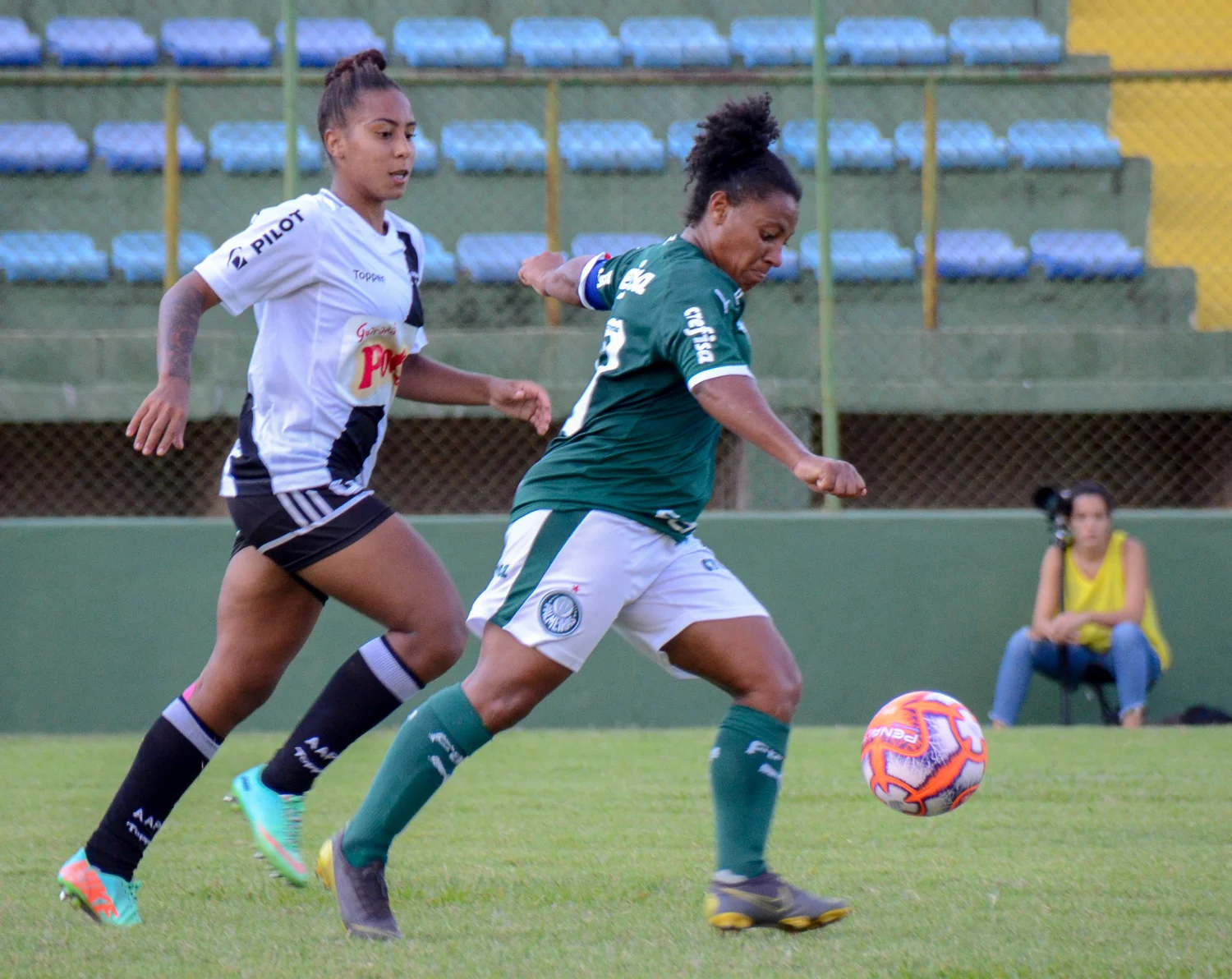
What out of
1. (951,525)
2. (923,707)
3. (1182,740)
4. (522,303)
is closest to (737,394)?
(923,707)

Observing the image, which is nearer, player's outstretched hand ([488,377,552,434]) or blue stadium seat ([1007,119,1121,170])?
player's outstretched hand ([488,377,552,434])

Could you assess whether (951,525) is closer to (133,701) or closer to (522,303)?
(522,303)

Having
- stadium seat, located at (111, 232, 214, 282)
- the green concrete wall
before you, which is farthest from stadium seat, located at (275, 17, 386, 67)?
the green concrete wall

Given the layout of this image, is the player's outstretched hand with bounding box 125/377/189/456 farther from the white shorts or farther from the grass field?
the grass field

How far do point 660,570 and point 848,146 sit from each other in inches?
348

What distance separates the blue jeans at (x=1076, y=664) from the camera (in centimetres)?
810

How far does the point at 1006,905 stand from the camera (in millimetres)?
3787

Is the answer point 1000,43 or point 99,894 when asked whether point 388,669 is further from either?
point 1000,43

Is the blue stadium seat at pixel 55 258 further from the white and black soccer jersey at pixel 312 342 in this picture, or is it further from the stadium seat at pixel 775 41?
the white and black soccer jersey at pixel 312 342

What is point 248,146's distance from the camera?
11609 millimetres

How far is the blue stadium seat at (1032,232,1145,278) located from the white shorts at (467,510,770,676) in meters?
8.56

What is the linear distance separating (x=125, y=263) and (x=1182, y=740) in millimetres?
7885

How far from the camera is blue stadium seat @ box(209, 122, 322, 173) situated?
11.5m

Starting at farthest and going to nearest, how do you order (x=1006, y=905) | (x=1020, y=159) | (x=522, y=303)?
A: (x=1020, y=159) → (x=522, y=303) → (x=1006, y=905)
